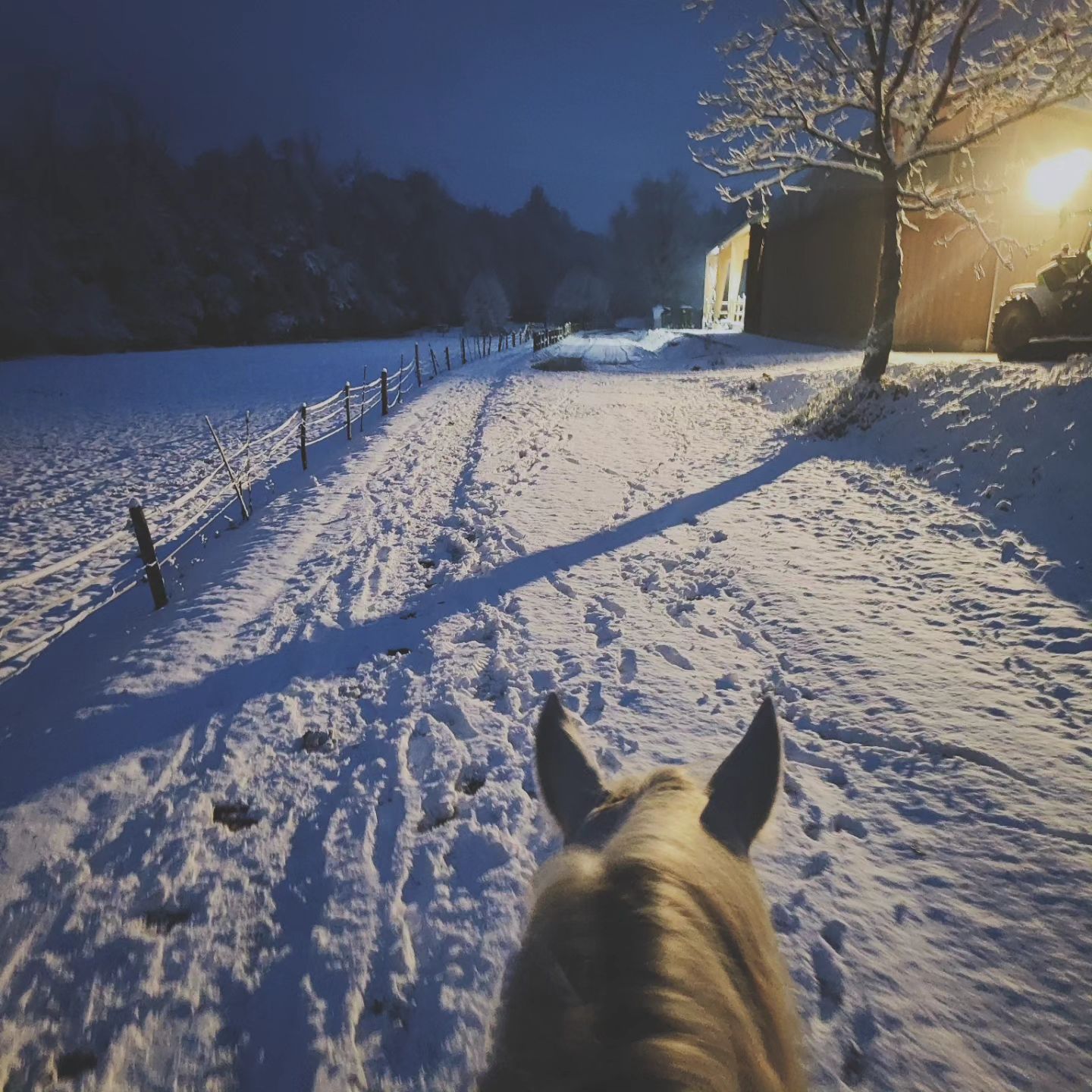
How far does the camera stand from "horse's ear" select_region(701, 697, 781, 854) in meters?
1.26

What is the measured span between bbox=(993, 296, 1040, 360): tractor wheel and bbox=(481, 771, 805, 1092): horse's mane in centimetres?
1189

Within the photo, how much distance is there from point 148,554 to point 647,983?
564 centimetres

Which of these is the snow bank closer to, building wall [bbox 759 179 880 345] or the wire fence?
the wire fence

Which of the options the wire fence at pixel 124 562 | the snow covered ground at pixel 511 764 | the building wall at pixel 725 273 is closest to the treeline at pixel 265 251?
the building wall at pixel 725 273

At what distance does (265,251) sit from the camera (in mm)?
48688

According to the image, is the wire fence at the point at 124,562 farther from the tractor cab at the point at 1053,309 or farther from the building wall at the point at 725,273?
the building wall at the point at 725,273

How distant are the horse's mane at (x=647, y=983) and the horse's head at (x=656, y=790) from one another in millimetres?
123

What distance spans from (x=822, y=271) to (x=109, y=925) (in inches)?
933

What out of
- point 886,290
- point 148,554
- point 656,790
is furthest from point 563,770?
point 886,290

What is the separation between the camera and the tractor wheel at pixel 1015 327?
918 cm

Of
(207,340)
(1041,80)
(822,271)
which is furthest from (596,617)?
(207,340)

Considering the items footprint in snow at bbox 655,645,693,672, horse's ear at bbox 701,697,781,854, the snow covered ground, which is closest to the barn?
the snow covered ground

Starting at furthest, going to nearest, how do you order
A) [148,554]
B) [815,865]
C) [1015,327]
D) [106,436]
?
[106,436] → [1015,327] → [148,554] → [815,865]

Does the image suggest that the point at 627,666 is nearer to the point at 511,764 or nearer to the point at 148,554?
the point at 511,764
